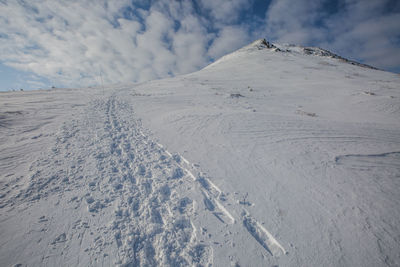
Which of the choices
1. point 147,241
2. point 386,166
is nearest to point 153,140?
point 147,241

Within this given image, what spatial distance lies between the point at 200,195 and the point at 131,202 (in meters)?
1.21

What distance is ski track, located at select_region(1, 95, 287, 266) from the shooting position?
77.6 inches

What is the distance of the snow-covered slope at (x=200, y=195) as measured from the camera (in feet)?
6.50

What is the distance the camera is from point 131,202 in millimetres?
2615

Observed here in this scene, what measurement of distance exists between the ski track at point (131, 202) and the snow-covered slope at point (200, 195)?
0.05 ft

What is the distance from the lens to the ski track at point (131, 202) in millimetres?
1972

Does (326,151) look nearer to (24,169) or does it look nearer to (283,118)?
(283,118)

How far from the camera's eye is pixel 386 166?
3.48 m

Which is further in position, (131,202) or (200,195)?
(200,195)

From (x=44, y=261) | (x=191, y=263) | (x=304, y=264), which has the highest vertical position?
(x=44, y=261)

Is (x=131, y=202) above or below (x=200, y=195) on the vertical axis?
above

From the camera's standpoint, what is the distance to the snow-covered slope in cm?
198

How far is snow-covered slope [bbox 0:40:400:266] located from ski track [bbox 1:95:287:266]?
0.05 ft

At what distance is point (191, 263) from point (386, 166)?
15.5ft
